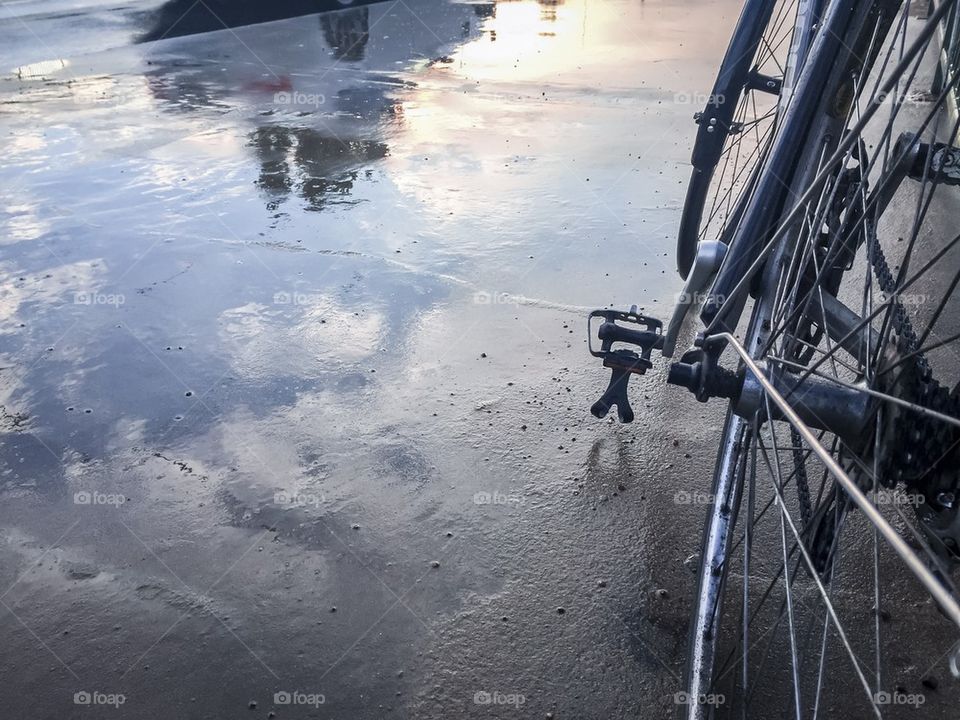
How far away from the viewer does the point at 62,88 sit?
9.62 m

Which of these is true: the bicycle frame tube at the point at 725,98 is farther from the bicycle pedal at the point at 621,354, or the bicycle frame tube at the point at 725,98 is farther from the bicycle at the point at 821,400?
the bicycle pedal at the point at 621,354

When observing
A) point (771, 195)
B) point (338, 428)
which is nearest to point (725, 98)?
point (771, 195)

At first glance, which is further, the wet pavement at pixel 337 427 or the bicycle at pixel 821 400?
the wet pavement at pixel 337 427

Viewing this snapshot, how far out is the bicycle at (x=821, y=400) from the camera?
1737 mm

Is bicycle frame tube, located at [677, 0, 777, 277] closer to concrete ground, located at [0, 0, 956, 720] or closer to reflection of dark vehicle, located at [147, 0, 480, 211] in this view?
concrete ground, located at [0, 0, 956, 720]

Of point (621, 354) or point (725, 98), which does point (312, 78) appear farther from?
point (621, 354)

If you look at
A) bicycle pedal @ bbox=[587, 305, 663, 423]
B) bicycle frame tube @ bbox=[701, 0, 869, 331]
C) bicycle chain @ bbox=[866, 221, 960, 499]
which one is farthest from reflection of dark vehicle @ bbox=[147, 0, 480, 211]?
bicycle chain @ bbox=[866, 221, 960, 499]

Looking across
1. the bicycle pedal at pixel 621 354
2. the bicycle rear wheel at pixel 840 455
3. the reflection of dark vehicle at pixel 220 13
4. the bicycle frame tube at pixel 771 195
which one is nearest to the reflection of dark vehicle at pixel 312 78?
the reflection of dark vehicle at pixel 220 13

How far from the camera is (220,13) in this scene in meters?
→ 13.6

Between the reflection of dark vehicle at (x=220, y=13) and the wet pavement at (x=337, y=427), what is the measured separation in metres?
5.85

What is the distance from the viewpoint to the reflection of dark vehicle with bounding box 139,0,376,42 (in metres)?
13.1

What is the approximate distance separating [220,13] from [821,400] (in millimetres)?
14231

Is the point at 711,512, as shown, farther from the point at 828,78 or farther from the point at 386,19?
the point at 386,19

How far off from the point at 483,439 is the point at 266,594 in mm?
1198
